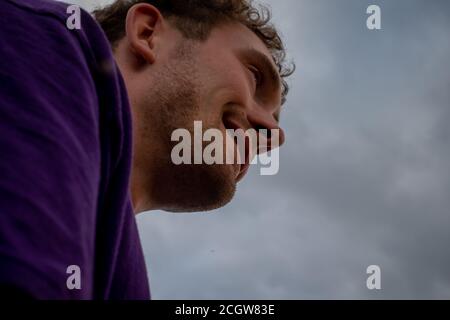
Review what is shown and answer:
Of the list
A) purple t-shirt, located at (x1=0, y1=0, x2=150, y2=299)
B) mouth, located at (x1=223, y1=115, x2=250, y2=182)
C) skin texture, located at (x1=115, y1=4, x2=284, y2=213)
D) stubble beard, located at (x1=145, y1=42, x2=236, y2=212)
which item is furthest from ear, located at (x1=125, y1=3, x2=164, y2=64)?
purple t-shirt, located at (x1=0, y1=0, x2=150, y2=299)

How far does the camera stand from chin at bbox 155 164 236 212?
2131 mm

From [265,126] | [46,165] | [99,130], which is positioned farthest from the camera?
[265,126]

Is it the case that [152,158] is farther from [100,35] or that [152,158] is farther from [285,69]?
[285,69]

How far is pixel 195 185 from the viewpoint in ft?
7.18

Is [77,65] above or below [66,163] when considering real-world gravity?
above

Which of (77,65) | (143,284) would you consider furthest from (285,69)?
(77,65)

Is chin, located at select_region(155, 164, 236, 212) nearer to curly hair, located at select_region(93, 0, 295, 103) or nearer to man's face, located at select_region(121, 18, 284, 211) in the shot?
man's face, located at select_region(121, 18, 284, 211)

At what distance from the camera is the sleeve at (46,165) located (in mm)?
741

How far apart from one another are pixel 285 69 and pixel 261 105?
138 centimetres

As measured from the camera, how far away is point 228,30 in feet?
8.56

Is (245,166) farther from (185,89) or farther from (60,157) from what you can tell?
(60,157)

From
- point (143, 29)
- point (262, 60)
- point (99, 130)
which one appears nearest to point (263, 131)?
point (262, 60)

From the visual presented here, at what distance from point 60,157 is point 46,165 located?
32mm

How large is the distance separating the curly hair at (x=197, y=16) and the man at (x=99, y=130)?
2cm
